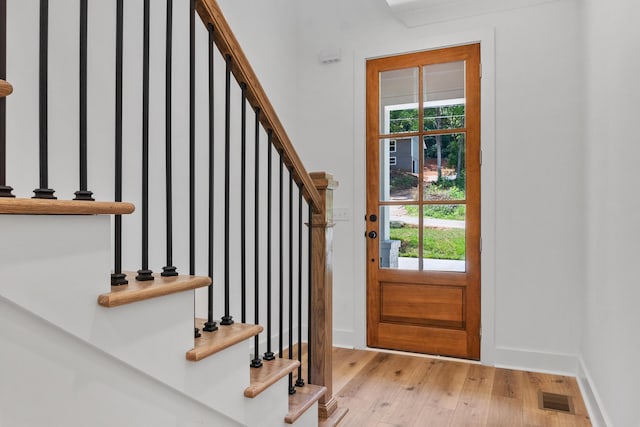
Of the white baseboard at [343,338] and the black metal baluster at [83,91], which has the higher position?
the black metal baluster at [83,91]

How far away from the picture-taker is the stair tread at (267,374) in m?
1.41

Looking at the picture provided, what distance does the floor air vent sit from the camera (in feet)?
7.64

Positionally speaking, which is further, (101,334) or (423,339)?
(423,339)

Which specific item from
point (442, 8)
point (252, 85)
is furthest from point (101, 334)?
point (442, 8)

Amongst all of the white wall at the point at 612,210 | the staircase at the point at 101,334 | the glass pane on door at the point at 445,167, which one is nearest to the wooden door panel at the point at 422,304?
the glass pane on door at the point at 445,167

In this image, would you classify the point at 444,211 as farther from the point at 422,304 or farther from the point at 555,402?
the point at 555,402

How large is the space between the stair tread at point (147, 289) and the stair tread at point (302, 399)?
0.75 m

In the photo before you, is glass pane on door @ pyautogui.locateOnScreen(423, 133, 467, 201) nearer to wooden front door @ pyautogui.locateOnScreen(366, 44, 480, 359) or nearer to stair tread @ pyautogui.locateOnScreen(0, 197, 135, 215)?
wooden front door @ pyautogui.locateOnScreen(366, 44, 480, 359)

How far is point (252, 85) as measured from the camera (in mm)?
1537

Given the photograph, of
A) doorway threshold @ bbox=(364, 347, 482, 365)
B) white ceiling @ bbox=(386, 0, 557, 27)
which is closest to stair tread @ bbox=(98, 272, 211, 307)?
doorway threshold @ bbox=(364, 347, 482, 365)

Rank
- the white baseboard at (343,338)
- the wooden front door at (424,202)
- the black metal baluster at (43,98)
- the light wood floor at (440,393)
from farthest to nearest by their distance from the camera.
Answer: the white baseboard at (343,338) < the wooden front door at (424,202) < the light wood floor at (440,393) < the black metal baluster at (43,98)

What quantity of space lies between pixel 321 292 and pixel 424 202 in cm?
147

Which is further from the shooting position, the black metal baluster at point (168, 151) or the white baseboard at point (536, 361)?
the white baseboard at point (536, 361)

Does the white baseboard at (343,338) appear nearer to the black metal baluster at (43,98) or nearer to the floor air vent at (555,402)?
the floor air vent at (555,402)
